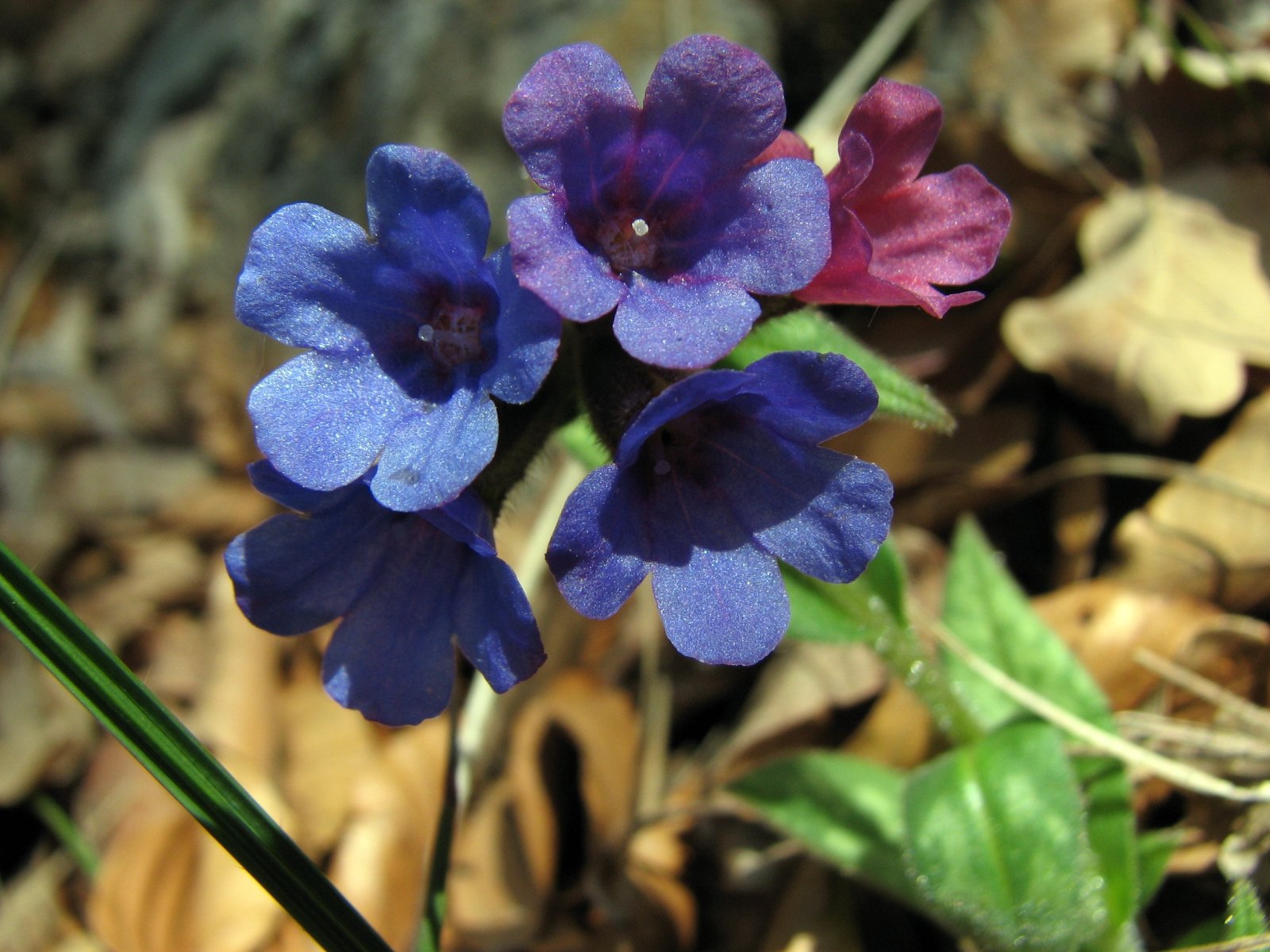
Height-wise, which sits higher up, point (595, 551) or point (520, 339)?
point (520, 339)

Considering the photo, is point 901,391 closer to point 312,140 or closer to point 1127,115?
point 1127,115

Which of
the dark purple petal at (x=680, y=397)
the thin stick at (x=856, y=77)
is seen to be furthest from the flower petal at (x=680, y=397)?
the thin stick at (x=856, y=77)

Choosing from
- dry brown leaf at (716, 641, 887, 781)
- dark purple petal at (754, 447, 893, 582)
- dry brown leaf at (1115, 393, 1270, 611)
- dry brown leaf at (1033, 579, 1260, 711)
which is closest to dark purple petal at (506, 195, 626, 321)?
dark purple petal at (754, 447, 893, 582)

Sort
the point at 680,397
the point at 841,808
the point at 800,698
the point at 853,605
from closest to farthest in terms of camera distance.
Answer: the point at 680,397 < the point at 853,605 < the point at 841,808 < the point at 800,698

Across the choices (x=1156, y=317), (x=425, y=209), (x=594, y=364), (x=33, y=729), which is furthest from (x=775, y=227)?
(x=33, y=729)

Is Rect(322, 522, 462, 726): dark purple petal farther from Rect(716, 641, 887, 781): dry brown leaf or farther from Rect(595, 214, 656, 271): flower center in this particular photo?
Rect(716, 641, 887, 781): dry brown leaf

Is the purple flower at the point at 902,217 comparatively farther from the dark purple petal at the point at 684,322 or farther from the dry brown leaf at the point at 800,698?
the dry brown leaf at the point at 800,698

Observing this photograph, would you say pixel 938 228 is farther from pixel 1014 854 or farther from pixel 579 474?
pixel 579 474

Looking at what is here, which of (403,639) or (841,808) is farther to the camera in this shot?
(841,808)
